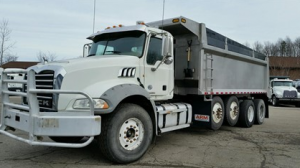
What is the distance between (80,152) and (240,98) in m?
6.09

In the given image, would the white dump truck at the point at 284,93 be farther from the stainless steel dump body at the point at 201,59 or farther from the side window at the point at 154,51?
the side window at the point at 154,51

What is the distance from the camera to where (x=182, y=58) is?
281 inches

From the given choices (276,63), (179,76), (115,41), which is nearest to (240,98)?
(179,76)

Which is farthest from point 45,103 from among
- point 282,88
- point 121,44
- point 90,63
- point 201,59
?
point 282,88

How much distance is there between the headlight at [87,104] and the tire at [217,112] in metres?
3.87

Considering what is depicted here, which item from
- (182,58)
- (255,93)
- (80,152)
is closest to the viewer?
(80,152)

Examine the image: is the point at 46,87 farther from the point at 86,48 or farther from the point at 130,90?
the point at 86,48

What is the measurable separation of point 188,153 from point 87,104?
8.20 ft

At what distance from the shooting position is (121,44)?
18.7ft

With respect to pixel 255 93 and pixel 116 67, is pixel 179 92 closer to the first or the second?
pixel 116 67

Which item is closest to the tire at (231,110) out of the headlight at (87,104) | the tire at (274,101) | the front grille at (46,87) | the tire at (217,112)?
the tire at (217,112)

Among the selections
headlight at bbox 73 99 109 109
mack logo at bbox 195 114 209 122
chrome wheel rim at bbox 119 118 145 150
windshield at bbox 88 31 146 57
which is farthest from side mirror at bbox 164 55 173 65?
mack logo at bbox 195 114 209 122

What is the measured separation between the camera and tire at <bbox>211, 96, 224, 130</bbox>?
7.40 m

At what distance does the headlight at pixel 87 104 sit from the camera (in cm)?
431
